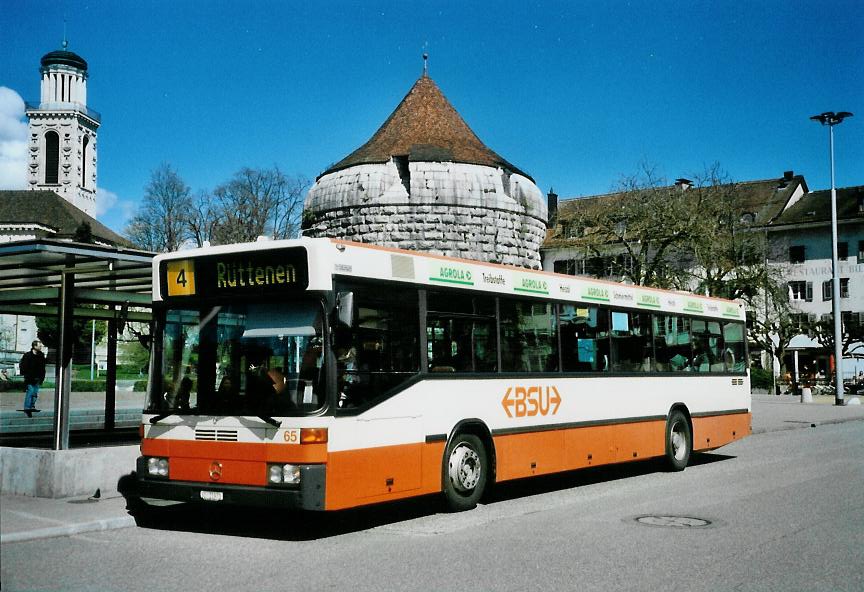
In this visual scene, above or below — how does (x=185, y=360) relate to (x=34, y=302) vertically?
below

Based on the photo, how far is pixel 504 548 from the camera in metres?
8.39

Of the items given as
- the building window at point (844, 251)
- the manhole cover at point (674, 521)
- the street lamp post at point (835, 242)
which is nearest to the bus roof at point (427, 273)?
the manhole cover at point (674, 521)

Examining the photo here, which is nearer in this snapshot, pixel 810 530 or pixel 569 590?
pixel 569 590

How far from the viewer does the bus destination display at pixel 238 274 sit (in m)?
9.02

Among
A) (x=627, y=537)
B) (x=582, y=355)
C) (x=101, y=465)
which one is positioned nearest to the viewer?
(x=627, y=537)

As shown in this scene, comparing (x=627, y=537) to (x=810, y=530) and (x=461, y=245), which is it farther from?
(x=461, y=245)

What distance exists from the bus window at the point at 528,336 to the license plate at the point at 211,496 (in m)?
3.95

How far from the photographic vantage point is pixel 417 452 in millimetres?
10023

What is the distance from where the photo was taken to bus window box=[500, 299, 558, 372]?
457 inches

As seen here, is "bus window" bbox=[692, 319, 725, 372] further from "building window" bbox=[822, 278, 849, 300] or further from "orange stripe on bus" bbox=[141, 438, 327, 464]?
"building window" bbox=[822, 278, 849, 300]

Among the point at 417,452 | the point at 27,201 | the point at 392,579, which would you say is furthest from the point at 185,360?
the point at 27,201

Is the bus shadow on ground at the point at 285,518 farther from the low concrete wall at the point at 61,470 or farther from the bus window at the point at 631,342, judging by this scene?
the bus window at the point at 631,342

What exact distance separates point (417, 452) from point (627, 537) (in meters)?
2.35

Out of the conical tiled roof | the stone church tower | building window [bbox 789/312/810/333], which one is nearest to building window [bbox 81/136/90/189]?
the stone church tower
